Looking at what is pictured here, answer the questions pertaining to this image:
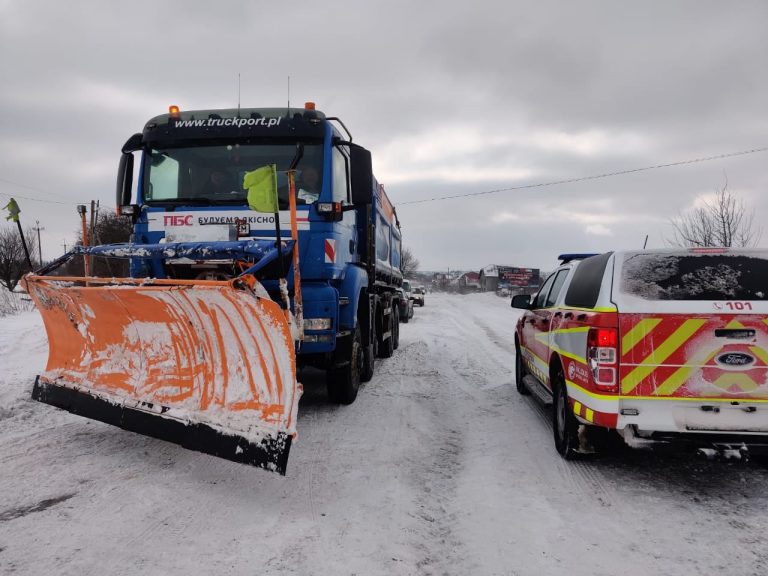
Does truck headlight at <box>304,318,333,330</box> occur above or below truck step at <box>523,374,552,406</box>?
above

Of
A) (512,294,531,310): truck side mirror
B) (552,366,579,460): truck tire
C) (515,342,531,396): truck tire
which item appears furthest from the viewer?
(515,342,531,396): truck tire

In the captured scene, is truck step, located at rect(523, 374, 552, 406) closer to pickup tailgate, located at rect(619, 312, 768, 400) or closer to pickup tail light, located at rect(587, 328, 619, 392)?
pickup tail light, located at rect(587, 328, 619, 392)

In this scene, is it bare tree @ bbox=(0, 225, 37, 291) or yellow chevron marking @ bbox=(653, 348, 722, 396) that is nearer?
yellow chevron marking @ bbox=(653, 348, 722, 396)

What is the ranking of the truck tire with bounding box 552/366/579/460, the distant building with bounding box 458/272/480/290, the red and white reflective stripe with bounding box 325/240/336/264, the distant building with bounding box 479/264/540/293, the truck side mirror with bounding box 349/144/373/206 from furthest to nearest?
the distant building with bounding box 458/272/480/290, the distant building with bounding box 479/264/540/293, the truck side mirror with bounding box 349/144/373/206, the red and white reflective stripe with bounding box 325/240/336/264, the truck tire with bounding box 552/366/579/460

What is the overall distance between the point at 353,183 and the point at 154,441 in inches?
129

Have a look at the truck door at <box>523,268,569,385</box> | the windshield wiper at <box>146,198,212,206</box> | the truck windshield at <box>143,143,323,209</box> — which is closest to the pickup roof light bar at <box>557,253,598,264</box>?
the truck door at <box>523,268,569,385</box>

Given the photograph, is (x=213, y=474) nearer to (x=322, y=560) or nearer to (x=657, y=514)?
(x=322, y=560)

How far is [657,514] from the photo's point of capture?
3439 millimetres

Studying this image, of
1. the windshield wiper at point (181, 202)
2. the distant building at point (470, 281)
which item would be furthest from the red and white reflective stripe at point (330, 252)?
the distant building at point (470, 281)

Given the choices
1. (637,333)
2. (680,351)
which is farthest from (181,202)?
(680,351)

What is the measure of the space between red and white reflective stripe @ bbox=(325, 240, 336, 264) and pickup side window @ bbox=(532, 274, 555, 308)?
2487 mm

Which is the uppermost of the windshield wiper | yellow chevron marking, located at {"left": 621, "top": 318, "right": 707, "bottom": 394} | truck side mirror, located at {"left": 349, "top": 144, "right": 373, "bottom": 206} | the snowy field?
truck side mirror, located at {"left": 349, "top": 144, "right": 373, "bottom": 206}

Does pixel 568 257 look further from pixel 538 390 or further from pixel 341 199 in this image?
pixel 341 199

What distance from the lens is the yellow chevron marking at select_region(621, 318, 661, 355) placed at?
3.65m
